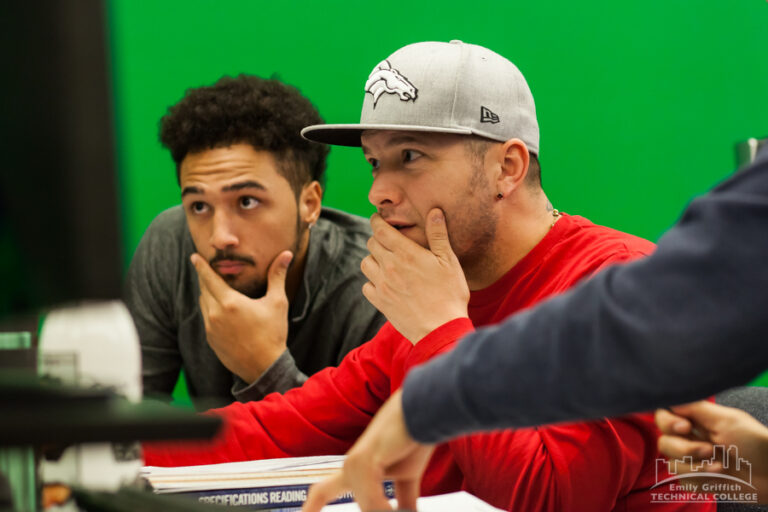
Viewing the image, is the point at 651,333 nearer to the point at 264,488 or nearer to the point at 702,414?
the point at 702,414

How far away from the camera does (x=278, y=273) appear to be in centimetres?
194

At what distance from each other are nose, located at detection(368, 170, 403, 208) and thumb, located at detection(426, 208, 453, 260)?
7 centimetres

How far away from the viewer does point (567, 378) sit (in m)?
0.54

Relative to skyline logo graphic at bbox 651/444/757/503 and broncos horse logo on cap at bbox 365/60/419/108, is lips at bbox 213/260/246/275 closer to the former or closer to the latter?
broncos horse logo on cap at bbox 365/60/419/108

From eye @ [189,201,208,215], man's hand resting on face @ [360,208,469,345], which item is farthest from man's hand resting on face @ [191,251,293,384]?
man's hand resting on face @ [360,208,469,345]

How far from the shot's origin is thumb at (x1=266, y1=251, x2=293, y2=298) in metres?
1.93

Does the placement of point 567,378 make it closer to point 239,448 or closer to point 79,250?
point 79,250

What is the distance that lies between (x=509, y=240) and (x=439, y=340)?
32 centimetres

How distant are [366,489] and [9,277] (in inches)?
13.9

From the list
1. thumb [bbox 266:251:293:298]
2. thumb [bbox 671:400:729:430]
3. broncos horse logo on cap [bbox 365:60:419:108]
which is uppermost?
broncos horse logo on cap [bbox 365:60:419:108]

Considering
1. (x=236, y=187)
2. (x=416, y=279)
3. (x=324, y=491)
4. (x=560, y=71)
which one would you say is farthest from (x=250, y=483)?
(x=560, y=71)

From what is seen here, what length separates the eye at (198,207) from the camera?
6.23ft

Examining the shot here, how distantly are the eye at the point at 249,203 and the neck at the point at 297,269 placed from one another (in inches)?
6.5

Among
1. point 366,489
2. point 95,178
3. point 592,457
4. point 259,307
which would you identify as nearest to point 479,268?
point 592,457
